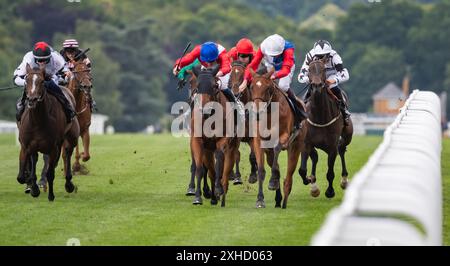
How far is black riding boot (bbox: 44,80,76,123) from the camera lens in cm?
1641

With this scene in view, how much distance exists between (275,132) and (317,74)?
44.0 inches

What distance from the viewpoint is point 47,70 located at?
16516mm

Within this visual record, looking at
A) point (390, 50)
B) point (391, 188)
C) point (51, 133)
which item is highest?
point (391, 188)

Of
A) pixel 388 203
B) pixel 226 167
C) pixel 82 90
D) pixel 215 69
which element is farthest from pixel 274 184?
pixel 388 203

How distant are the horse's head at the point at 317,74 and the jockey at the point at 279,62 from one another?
25 cm

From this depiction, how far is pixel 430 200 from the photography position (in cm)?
778

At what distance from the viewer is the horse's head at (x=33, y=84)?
15305mm

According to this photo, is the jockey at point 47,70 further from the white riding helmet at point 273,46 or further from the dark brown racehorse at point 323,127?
the dark brown racehorse at point 323,127

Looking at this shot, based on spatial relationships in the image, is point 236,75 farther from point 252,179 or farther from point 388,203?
point 388,203

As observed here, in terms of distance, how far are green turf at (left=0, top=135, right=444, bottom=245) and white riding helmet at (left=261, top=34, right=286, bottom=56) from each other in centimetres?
174

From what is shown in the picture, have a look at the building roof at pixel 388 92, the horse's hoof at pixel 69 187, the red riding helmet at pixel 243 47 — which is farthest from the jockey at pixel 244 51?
the building roof at pixel 388 92

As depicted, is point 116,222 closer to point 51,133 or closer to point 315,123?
point 51,133

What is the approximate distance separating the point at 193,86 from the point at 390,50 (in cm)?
10776

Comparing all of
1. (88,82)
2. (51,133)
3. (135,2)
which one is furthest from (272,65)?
(135,2)
